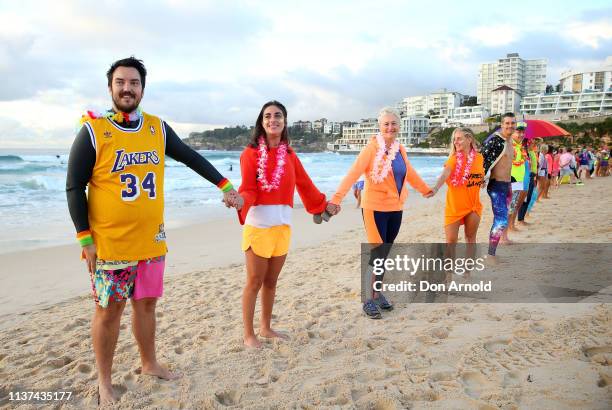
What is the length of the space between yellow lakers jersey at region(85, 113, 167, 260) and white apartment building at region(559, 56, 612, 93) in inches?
4751

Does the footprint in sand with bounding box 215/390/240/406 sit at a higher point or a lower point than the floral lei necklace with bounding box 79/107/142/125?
lower

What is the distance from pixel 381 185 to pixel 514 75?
157 metres

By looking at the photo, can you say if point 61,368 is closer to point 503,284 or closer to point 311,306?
point 311,306

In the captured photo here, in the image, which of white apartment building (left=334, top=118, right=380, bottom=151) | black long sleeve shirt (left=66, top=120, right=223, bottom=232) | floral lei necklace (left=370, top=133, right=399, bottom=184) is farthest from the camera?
white apartment building (left=334, top=118, right=380, bottom=151)

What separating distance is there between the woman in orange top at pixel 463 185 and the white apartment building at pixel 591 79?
383 feet

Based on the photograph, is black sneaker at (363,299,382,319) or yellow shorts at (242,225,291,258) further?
black sneaker at (363,299,382,319)

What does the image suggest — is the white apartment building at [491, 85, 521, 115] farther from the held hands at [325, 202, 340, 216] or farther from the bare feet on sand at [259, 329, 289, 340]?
the bare feet on sand at [259, 329, 289, 340]

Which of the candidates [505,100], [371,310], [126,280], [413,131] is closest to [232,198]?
[126,280]

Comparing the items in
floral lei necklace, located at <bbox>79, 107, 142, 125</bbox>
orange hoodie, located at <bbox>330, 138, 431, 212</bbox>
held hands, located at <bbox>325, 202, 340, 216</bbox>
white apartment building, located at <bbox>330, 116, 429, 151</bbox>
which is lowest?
held hands, located at <bbox>325, 202, 340, 216</bbox>

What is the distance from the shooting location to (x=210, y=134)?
390ft

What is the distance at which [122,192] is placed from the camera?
252 cm

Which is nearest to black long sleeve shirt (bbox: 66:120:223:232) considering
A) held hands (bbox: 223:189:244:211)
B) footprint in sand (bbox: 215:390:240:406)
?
held hands (bbox: 223:189:244:211)

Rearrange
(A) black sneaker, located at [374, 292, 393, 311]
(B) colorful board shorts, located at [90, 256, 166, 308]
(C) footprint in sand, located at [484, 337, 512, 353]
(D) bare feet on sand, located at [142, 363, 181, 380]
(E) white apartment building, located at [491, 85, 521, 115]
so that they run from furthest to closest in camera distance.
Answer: (E) white apartment building, located at [491, 85, 521, 115]
(A) black sneaker, located at [374, 292, 393, 311]
(C) footprint in sand, located at [484, 337, 512, 353]
(D) bare feet on sand, located at [142, 363, 181, 380]
(B) colorful board shorts, located at [90, 256, 166, 308]

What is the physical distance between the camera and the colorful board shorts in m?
2.55
